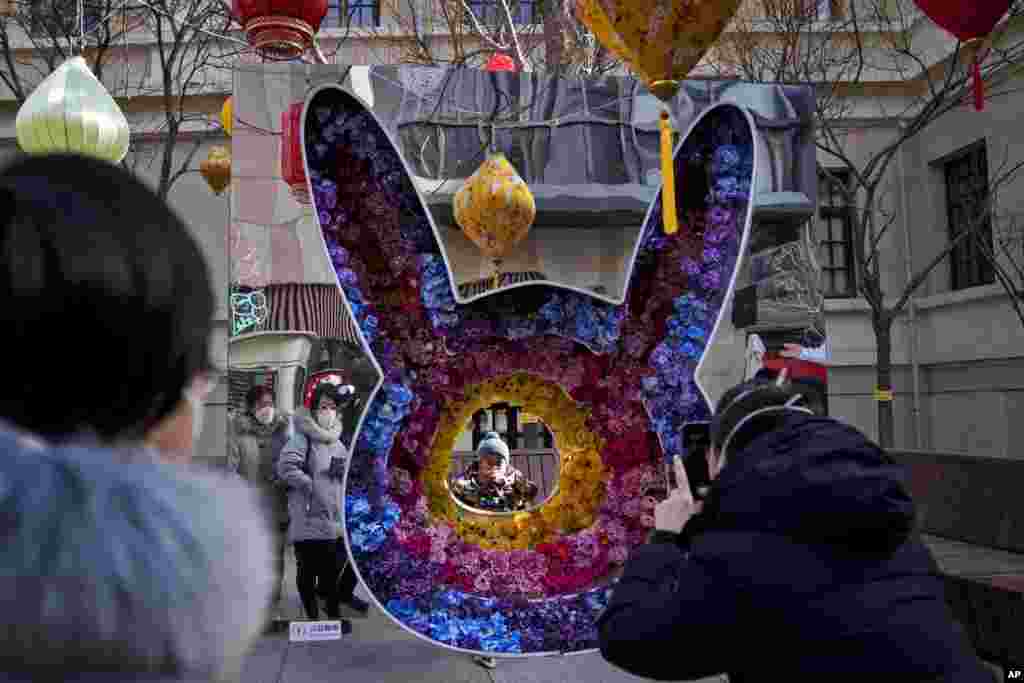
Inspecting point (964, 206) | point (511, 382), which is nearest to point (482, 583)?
point (511, 382)

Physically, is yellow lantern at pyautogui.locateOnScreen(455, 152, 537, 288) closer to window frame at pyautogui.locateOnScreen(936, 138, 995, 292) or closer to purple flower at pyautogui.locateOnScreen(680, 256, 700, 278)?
purple flower at pyautogui.locateOnScreen(680, 256, 700, 278)

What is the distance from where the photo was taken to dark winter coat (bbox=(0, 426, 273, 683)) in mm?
713

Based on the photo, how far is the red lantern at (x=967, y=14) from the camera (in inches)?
163

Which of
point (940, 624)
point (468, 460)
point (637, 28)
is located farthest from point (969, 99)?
point (940, 624)

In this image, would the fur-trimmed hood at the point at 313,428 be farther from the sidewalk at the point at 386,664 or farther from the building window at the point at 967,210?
the building window at the point at 967,210

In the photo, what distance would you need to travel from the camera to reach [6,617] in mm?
710

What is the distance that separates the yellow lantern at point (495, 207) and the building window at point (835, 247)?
11.4m

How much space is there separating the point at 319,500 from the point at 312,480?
0.14 metres

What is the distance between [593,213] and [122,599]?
4.56 metres

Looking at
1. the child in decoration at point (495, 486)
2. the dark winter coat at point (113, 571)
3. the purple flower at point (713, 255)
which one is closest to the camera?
the dark winter coat at point (113, 571)

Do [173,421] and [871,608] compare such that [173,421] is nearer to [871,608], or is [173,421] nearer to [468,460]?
[871,608]

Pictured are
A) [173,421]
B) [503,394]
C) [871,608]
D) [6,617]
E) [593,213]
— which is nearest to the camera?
[6,617]

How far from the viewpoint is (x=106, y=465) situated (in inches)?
30.5

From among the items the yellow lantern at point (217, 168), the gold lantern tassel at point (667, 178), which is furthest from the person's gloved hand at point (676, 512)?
the yellow lantern at point (217, 168)
